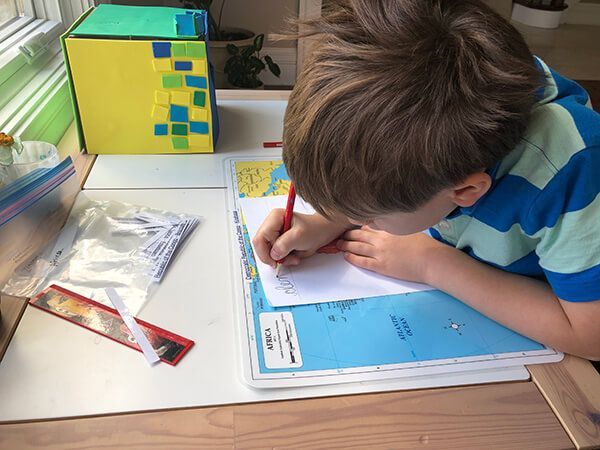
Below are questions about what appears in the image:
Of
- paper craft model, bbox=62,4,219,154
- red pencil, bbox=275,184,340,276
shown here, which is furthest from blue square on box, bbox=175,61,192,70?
red pencil, bbox=275,184,340,276

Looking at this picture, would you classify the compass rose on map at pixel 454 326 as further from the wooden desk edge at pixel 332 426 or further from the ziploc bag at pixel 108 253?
the ziploc bag at pixel 108 253

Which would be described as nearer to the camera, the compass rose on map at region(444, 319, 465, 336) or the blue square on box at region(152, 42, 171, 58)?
the compass rose on map at region(444, 319, 465, 336)

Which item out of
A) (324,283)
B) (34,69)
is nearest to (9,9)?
(34,69)

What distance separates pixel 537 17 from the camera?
3.42m

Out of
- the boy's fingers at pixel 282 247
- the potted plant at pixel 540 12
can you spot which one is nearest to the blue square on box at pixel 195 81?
the boy's fingers at pixel 282 247

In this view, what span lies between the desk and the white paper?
8 cm

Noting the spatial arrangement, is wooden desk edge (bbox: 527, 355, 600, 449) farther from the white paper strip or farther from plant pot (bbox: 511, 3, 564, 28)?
plant pot (bbox: 511, 3, 564, 28)

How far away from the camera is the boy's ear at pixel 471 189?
1.76 ft

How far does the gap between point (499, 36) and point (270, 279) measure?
0.35 metres

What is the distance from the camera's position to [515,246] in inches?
24.2

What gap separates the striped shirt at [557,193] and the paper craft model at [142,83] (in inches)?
19.3

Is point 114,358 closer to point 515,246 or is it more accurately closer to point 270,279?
point 270,279

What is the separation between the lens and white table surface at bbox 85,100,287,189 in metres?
0.82

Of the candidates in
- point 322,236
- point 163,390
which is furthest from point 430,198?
point 163,390
